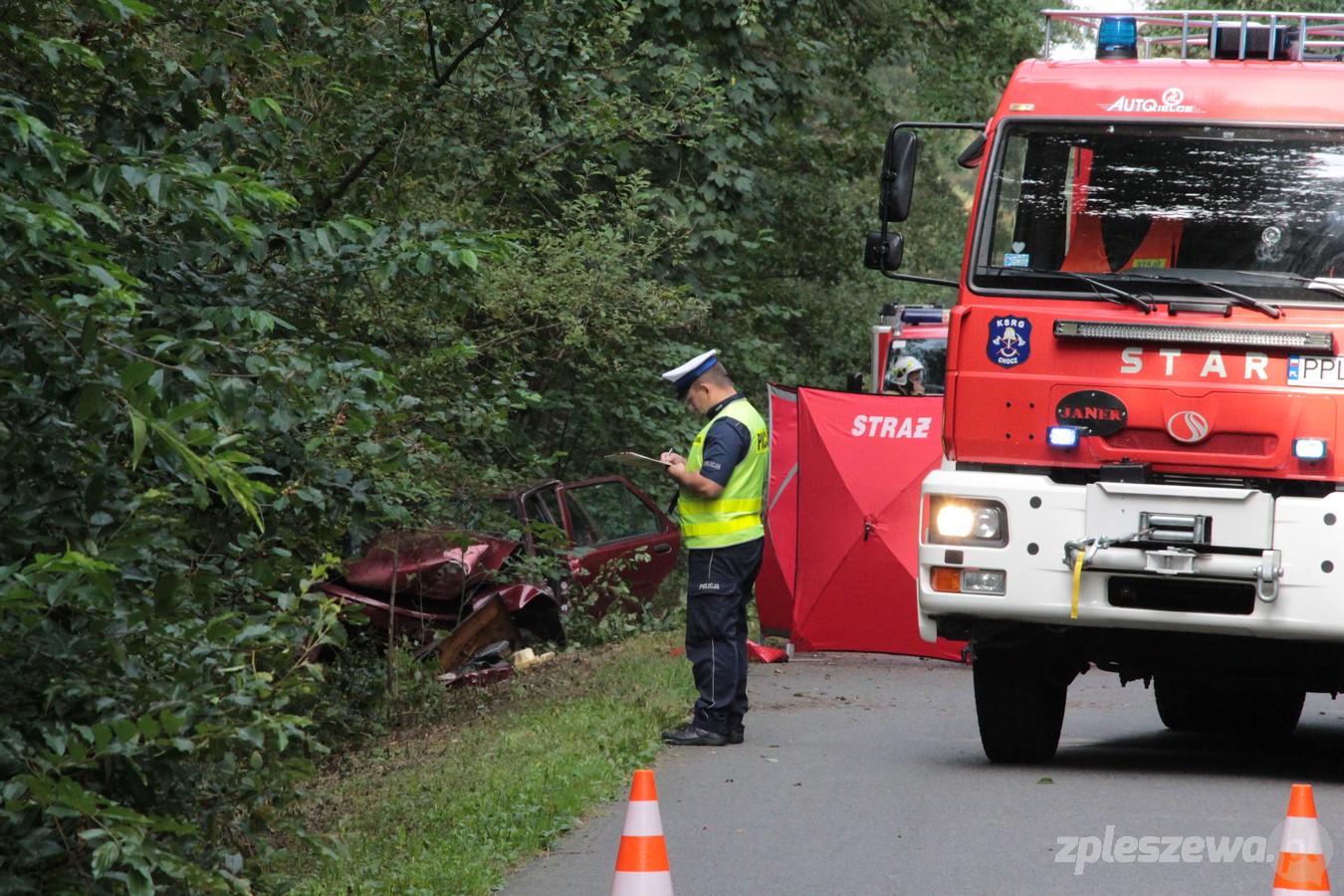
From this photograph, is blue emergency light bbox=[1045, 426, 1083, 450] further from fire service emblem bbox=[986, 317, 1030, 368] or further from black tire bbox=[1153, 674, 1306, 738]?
black tire bbox=[1153, 674, 1306, 738]

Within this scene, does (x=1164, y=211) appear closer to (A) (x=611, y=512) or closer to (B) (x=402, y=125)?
(B) (x=402, y=125)

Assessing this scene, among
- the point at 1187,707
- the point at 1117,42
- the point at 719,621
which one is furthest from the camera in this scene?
the point at 1187,707

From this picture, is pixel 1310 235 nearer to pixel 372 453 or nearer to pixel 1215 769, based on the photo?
pixel 1215 769

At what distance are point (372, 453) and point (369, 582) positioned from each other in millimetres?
4917

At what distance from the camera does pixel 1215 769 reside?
8523 mm

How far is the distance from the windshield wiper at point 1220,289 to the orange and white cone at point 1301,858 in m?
3.15

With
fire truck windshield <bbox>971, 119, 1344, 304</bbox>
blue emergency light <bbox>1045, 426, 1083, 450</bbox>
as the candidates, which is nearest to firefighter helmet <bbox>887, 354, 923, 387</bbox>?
fire truck windshield <bbox>971, 119, 1344, 304</bbox>

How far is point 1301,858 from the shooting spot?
4.60m

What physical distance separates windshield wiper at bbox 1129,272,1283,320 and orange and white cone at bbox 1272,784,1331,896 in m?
3.15

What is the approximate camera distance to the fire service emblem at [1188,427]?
7.38 metres

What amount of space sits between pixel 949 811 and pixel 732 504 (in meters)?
2.22

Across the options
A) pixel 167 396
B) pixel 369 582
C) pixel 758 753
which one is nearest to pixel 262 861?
pixel 167 396

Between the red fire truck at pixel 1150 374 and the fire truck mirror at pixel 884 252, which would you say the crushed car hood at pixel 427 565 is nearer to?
the fire truck mirror at pixel 884 252

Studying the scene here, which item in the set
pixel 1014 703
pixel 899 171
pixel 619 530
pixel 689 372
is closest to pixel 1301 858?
pixel 1014 703
